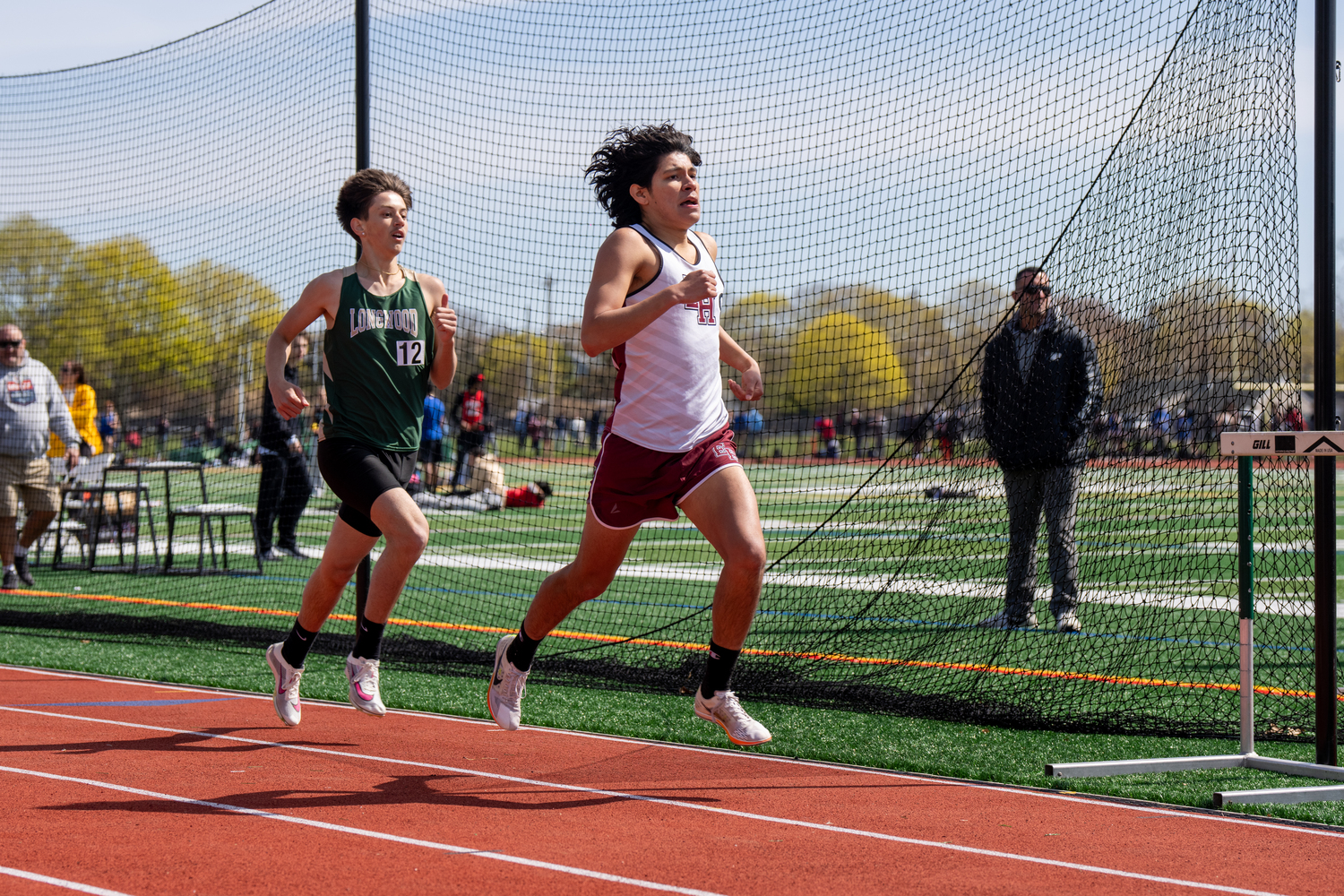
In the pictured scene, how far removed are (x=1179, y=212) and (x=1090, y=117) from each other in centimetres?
79

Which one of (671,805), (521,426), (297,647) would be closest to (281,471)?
(521,426)

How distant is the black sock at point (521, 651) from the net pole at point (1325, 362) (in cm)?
284

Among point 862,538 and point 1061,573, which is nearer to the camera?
point 1061,573

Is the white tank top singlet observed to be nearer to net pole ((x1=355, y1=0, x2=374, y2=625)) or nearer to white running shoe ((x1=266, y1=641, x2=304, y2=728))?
white running shoe ((x1=266, y1=641, x2=304, y2=728))

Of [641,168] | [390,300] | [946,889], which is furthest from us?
[390,300]

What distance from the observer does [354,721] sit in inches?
226

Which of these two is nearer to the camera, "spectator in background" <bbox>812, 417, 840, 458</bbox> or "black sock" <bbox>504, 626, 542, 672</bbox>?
"black sock" <bbox>504, 626, 542, 672</bbox>

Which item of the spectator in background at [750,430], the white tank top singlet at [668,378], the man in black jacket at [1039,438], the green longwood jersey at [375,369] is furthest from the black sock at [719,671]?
the spectator in background at [750,430]

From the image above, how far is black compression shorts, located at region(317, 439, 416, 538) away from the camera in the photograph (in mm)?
5227

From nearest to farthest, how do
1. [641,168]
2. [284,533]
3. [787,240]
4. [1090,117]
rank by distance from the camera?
1. [641,168]
2. [1090,117]
3. [787,240]
4. [284,533]

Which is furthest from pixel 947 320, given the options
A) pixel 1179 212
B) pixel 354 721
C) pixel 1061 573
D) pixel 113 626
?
→ pixel 113 626

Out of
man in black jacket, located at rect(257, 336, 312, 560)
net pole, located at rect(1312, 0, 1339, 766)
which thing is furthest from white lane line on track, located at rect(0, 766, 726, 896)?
man in black jacket, located at rect(257, 336, 312, 560)

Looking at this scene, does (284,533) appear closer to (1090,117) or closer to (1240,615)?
(1090,117)

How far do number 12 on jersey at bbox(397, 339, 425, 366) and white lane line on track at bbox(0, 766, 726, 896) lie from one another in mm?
1980
